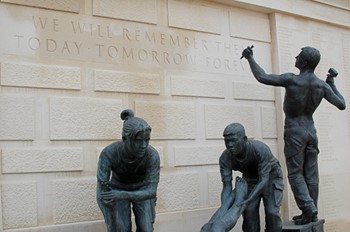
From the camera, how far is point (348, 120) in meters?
9.91

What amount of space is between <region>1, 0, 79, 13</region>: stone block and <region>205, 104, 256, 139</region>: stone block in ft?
7.93

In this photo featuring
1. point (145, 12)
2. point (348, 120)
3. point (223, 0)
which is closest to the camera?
point (145, 12)

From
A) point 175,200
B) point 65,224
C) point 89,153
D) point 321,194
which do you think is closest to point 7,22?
point 89,153

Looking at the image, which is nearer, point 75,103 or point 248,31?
point 75,103

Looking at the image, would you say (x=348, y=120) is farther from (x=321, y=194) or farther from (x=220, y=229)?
(x=220, y=229)

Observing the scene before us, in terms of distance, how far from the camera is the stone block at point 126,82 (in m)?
6.94

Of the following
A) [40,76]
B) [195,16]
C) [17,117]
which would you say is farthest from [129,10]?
[17,117]

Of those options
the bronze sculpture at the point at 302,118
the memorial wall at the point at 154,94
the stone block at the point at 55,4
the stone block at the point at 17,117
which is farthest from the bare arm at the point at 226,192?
the stone block at the point at 55,4

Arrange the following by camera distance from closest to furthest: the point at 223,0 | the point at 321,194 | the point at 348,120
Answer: the point at 223,0, the point at 321,194, the point at 348,120

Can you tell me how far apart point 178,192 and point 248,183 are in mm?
1237

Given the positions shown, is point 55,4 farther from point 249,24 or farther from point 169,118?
point 249,24

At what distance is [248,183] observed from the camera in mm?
6660

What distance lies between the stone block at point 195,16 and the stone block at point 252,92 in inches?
35.6

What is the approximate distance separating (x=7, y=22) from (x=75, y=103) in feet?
3.98
